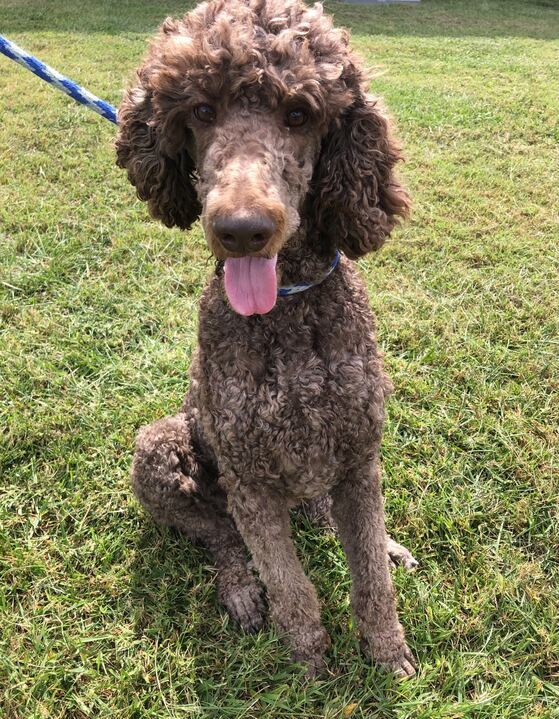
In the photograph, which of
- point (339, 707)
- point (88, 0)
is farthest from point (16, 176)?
point (88, 0)

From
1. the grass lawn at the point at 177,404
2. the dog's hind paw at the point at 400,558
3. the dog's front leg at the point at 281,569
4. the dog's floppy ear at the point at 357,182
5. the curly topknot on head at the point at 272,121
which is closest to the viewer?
the curly topknot on head at the point at 272,121

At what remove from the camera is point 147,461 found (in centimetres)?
218

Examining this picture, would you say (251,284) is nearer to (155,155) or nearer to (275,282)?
(275,282)

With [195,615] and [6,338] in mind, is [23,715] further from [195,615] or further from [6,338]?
[6,338]

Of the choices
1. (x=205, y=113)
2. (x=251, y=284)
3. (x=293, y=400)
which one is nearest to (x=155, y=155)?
(x=205, y=113)

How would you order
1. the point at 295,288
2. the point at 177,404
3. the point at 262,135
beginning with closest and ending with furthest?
the point at 262,135, the point at 295,288, the point at 177,404

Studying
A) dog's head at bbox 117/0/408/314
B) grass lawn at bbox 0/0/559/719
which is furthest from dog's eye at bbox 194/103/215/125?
grass lawn at bbox 0/0/559/719

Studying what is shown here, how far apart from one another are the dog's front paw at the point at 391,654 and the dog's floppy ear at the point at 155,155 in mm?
1553

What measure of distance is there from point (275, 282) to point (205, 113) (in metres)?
0.46

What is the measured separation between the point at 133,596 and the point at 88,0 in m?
12.2

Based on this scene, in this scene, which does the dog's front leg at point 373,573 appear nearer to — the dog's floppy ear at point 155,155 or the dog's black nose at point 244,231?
the dog's black nose at point 244,231

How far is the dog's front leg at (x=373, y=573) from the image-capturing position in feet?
6.32

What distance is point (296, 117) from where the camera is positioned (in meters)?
1.47

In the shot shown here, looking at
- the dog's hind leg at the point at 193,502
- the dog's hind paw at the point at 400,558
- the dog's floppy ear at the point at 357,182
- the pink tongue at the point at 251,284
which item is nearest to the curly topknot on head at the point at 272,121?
the dog's floppy ear at the point at 357,182
